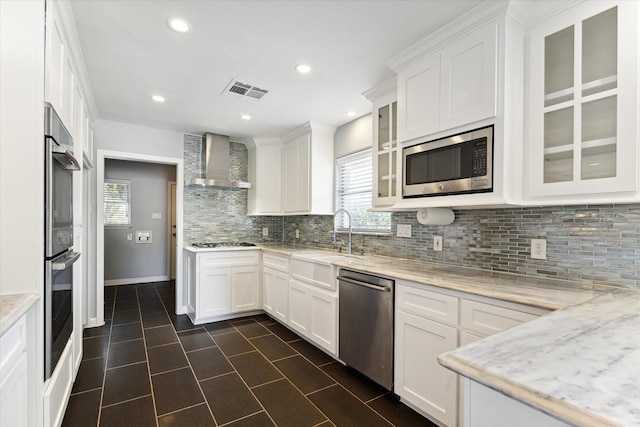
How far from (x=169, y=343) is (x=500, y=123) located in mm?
3386

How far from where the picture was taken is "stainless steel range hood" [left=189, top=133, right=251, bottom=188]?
4195 millimetres

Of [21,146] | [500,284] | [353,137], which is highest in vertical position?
[353,137]

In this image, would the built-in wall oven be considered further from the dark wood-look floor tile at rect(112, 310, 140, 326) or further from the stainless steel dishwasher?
the dark wood-look floor tile at rect(112, 310, 140, 326)

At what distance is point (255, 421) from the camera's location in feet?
6.21

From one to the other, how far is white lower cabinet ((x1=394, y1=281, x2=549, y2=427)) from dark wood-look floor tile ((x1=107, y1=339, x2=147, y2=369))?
7.43ft

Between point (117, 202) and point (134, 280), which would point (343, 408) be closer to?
point (134, 280)

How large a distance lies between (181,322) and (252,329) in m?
0.93

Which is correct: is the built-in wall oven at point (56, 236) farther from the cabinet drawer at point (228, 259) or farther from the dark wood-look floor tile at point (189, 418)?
the cabinet drawer at point (228, 259)

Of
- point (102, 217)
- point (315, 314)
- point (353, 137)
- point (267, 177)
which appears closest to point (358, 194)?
point (353, 137)

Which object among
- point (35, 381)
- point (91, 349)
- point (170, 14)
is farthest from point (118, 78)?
point (91, 349)

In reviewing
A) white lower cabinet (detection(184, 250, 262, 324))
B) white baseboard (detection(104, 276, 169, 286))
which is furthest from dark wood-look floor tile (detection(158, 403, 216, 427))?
white baseboard (detection(104, 276, 169, 286))

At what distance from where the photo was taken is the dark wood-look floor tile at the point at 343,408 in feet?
6.20

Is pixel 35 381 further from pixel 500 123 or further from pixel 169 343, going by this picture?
pixel 500 123

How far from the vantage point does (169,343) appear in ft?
10.1
